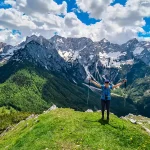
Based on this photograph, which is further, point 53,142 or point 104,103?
point 104,103

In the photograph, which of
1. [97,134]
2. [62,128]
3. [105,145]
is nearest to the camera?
[105,145]

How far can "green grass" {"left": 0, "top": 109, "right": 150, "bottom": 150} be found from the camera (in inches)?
1206

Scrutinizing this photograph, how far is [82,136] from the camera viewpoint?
1281 inches

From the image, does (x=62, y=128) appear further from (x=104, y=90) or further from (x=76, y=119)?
(x=104, y=90)

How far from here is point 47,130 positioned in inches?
1417

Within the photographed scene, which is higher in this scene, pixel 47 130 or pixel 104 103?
pixel 104 103

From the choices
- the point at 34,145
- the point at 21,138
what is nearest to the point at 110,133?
the point at 34,145

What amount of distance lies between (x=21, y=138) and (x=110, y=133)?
40.2ft

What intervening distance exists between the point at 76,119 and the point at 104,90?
6.17 metres

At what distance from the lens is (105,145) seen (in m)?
30.4

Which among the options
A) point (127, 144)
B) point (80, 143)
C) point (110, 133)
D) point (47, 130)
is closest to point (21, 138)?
point (47, 130)

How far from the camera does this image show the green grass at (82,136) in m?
30.6

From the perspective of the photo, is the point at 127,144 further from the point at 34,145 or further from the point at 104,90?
the point at 34,145

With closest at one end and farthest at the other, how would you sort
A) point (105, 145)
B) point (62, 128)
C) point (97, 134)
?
1. point (105, 145)
2. point (97, 134)
3. point (62, 128)
